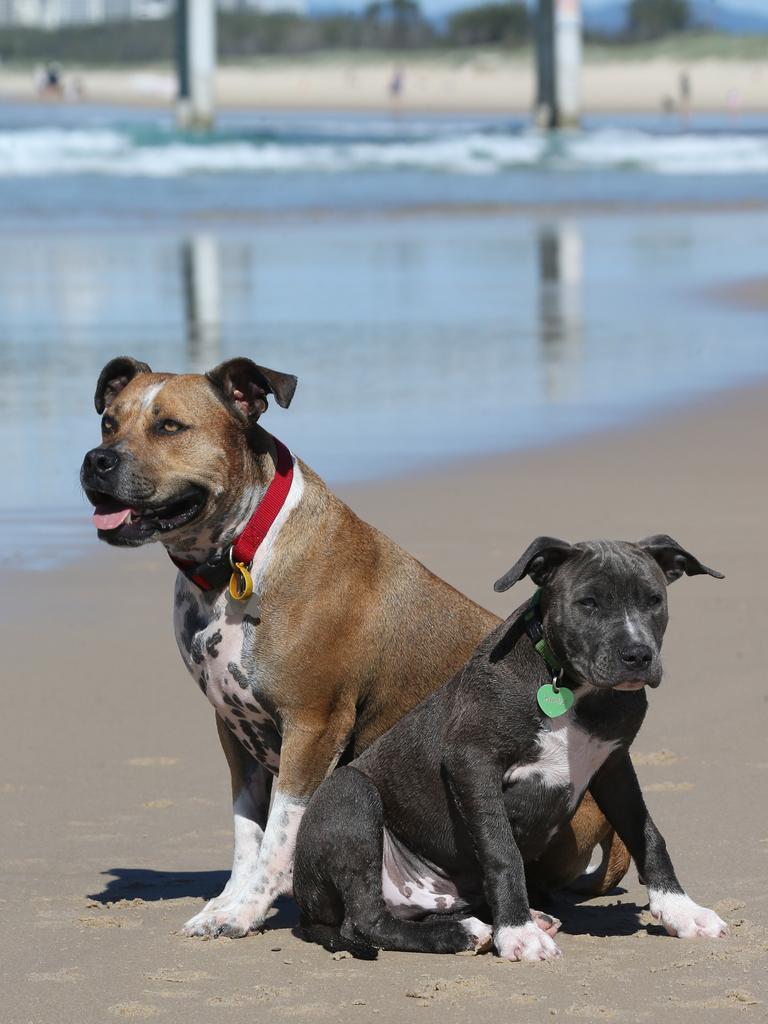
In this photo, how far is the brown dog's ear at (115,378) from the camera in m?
5.66

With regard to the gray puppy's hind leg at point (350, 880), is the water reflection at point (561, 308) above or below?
above

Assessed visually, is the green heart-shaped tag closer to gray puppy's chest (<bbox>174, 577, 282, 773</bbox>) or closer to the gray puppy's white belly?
the gray puppy's white belly

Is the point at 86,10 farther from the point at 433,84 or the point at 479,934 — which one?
the point at 479,934

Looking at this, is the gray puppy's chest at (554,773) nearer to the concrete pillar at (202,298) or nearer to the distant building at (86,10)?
the concrete pillar at (202,298)

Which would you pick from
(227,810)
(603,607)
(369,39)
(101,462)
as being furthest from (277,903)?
(369,39)

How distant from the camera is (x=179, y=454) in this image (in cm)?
531

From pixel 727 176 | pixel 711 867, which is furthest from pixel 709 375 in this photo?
pixel 727 176

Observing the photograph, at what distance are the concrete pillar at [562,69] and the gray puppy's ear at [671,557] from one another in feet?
201

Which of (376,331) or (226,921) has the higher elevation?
(376,331)

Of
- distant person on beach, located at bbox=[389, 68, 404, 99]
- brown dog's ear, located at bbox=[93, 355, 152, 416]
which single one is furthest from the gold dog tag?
distant person on beach, located at bbox=[389, 68, 404, 99]

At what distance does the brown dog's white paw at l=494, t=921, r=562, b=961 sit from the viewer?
4719 millimetres

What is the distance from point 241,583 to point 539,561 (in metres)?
0.94

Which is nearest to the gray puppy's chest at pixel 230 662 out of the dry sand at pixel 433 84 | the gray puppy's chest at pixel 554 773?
the gray puppy's chest at pixel 554 773

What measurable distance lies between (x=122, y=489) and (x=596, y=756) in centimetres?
155
